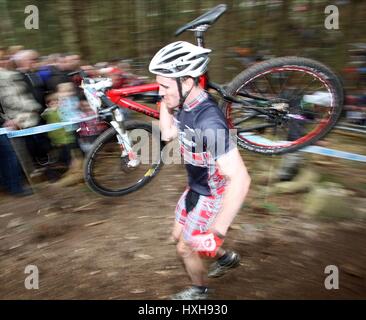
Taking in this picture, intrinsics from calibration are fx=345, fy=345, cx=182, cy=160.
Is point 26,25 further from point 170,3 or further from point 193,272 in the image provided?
point 193,272

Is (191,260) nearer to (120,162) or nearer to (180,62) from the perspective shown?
(180,62)

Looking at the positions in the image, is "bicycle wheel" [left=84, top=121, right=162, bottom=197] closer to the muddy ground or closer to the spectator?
the muddy ground

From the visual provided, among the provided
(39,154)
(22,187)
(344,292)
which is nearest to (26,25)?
(39,154)

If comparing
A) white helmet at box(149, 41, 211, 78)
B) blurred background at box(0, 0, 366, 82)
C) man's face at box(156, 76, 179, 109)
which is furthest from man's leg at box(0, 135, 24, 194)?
man's face at box(156, 76, 179, 109)

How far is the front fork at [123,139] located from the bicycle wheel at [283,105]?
1.20 m

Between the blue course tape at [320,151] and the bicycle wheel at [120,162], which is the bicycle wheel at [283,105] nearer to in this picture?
the blue course tape at [320,151]

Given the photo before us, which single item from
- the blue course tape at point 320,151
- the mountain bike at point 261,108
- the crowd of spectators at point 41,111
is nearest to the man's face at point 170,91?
the mountain bike at point 261,108

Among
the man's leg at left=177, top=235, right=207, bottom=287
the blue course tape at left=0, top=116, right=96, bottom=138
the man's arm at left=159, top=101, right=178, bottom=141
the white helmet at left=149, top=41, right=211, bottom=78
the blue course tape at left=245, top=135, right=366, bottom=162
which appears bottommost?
the man's leg at left=177, top=235, right=207, bottom=287

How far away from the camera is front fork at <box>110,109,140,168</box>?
13.3 ft

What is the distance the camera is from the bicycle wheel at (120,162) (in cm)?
415

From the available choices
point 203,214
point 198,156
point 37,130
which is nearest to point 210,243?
point 203,214

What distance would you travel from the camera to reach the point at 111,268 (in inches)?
149

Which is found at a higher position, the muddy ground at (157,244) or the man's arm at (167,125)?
the man's arm at (167,125)

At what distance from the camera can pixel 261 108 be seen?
3.86 meters
